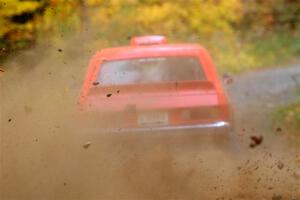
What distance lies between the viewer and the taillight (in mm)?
6707

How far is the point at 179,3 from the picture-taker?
48.5ft

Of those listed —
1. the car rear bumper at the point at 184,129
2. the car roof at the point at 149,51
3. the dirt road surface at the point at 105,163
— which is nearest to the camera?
the dirt road surface at the point at 105,163

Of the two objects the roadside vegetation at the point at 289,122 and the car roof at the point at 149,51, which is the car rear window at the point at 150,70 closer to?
the car roof at the point at 149,51

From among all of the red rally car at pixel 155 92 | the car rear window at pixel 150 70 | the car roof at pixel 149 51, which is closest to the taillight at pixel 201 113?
the red rally car at pixel 155 92

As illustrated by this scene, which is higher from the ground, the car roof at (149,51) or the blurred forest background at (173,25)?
the car roof at (149,51)

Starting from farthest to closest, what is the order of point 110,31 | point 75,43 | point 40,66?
point 110,31, point 75,43, point 40,66

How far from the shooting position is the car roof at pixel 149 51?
6.97 m

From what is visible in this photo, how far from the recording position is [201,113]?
22.1ft

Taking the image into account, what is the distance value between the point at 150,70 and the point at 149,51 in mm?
255

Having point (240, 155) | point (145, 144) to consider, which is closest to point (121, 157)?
point (145, 144)

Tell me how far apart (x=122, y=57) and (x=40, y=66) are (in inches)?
80.3

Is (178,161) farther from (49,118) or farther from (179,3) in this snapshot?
(179,3)

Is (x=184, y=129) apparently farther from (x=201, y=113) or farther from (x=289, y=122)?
(x=289, y=122)

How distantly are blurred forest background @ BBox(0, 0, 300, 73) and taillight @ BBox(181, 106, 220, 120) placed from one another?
10.8 feet
